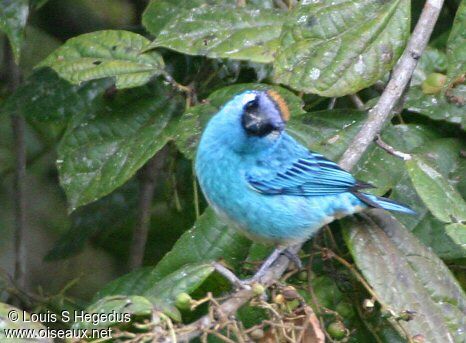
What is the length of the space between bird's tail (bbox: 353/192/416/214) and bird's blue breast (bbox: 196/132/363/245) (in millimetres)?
39

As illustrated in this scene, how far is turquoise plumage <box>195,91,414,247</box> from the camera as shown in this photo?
3.08m

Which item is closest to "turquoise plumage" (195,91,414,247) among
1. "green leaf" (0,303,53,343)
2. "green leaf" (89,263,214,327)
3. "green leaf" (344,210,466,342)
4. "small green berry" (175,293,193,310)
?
"green leaf" (344,210,466,342)

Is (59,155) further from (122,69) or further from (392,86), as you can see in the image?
(392,86)

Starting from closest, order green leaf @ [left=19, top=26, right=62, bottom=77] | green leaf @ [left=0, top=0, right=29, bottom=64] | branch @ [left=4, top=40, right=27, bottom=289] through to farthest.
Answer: green leaf @ [left=0, top=0, right=29, bottom=64]
branch @ [left=4, top=40, right=27, bottom=289]
green leaf @ [left=19, top=26, right=62, bottom=77]

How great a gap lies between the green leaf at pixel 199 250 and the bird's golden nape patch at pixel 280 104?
443 millimetres

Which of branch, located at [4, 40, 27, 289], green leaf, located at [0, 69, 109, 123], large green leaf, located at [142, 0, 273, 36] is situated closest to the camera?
large green leaf, located at [142, 0, 273, 36]

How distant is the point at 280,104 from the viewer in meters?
3.01

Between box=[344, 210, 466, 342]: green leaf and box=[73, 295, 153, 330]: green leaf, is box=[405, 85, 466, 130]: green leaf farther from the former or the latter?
box=[73, 295, 153, 330]: green leaf

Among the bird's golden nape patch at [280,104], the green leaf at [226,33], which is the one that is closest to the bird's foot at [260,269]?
the bird's golden nape patch at [280,104]

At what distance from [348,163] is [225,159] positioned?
463mm

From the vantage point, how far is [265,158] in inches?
130

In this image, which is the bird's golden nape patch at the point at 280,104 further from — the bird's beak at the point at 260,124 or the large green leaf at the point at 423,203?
the large green leaf at the point at 423,203

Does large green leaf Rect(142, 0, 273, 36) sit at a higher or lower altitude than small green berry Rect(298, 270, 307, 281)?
higher

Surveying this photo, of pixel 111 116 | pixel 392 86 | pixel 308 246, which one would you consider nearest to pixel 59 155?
pixel 111 116
